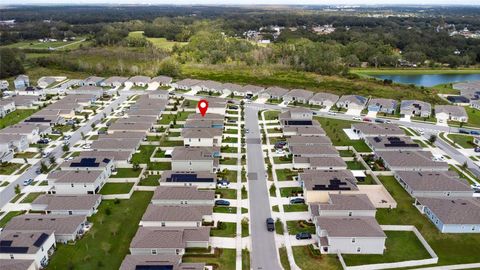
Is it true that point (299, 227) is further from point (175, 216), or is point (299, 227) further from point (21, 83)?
point (21, 83)

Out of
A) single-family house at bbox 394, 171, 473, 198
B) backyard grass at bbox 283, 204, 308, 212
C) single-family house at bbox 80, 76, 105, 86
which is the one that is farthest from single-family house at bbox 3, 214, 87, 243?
single-family house at bbox 80, 76, 105, 86

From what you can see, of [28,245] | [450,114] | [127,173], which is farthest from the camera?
[450,114]

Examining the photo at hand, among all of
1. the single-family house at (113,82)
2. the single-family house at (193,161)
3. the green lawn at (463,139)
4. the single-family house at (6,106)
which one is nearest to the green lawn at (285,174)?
the single-family house at (193,161)

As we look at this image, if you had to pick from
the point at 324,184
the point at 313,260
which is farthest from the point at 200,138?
the point at 313,260

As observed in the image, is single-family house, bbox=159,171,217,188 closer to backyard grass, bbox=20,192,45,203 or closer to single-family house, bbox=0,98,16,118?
backyard grass, bbox=20,192,45,203

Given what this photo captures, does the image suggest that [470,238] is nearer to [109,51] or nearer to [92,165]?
[92,165]

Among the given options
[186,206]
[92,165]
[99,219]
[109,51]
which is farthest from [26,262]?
[109,51]

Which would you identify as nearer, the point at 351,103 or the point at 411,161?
the point at 411,161
